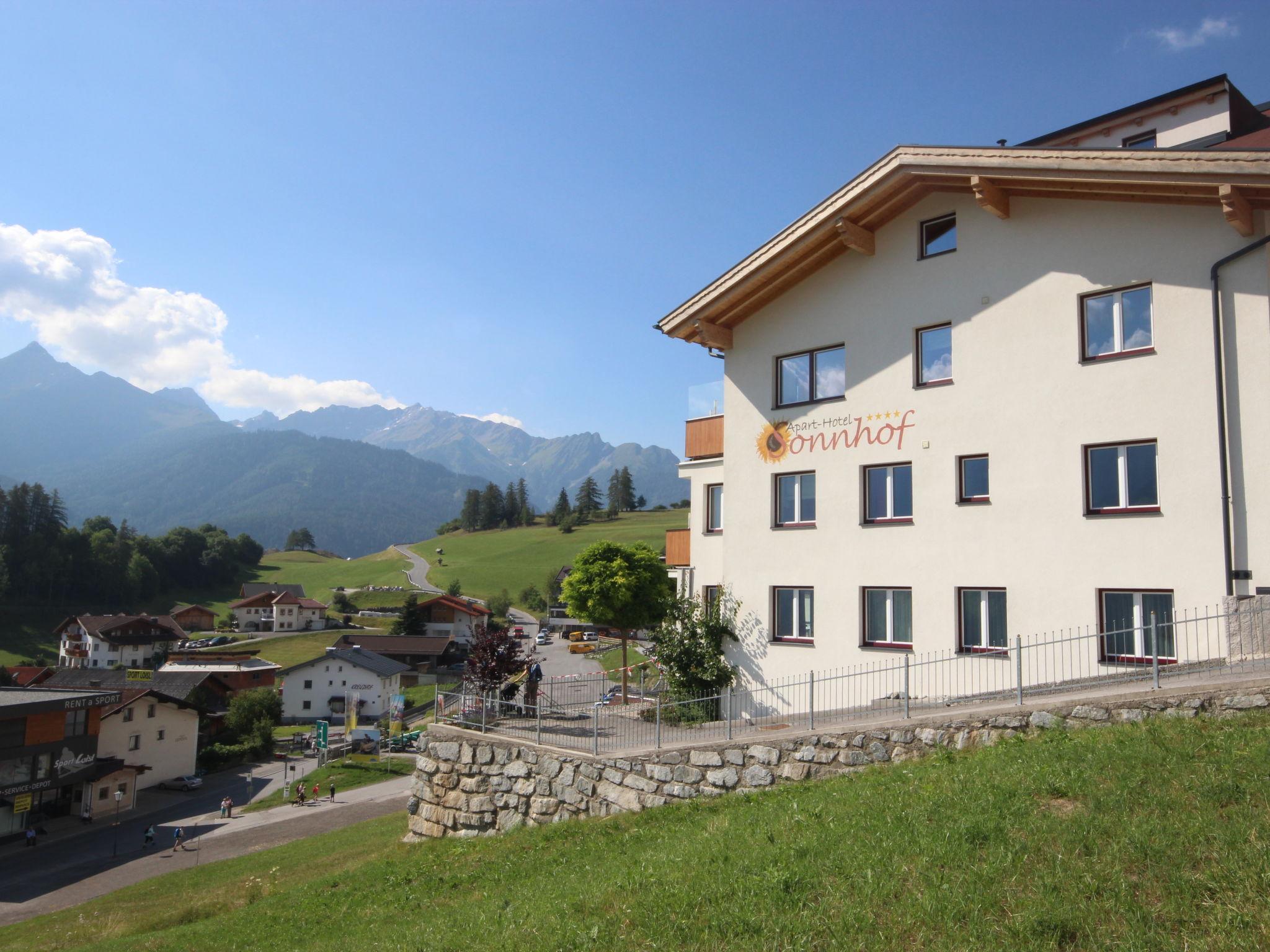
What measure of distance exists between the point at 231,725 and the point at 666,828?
2510 inches

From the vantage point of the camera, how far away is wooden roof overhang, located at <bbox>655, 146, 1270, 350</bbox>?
14.3 metres

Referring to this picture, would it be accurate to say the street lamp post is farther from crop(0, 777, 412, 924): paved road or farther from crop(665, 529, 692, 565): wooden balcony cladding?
crop(665, 529, 692, 565): wooden balcony cladding

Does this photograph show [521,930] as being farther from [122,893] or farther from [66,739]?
[66,739]

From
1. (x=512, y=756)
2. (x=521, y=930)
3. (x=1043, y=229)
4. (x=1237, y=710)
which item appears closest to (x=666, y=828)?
(x=521, y=930)

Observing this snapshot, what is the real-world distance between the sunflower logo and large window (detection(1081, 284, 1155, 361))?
6922 millimetres

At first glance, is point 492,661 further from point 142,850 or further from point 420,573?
point 420,573

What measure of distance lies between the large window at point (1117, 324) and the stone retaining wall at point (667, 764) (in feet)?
25.3

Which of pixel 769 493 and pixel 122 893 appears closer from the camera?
pixel 769 493

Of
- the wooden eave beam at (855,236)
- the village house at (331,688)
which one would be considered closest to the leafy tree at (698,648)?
the wooden eave beam at (855,236)

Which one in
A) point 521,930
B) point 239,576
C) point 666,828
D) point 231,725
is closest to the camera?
point 521,930

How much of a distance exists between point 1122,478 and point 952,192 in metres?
7.27

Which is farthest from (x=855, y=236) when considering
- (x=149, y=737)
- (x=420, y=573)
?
(x=420, y=573)

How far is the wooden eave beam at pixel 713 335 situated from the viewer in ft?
71.6

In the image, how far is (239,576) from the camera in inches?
7077
